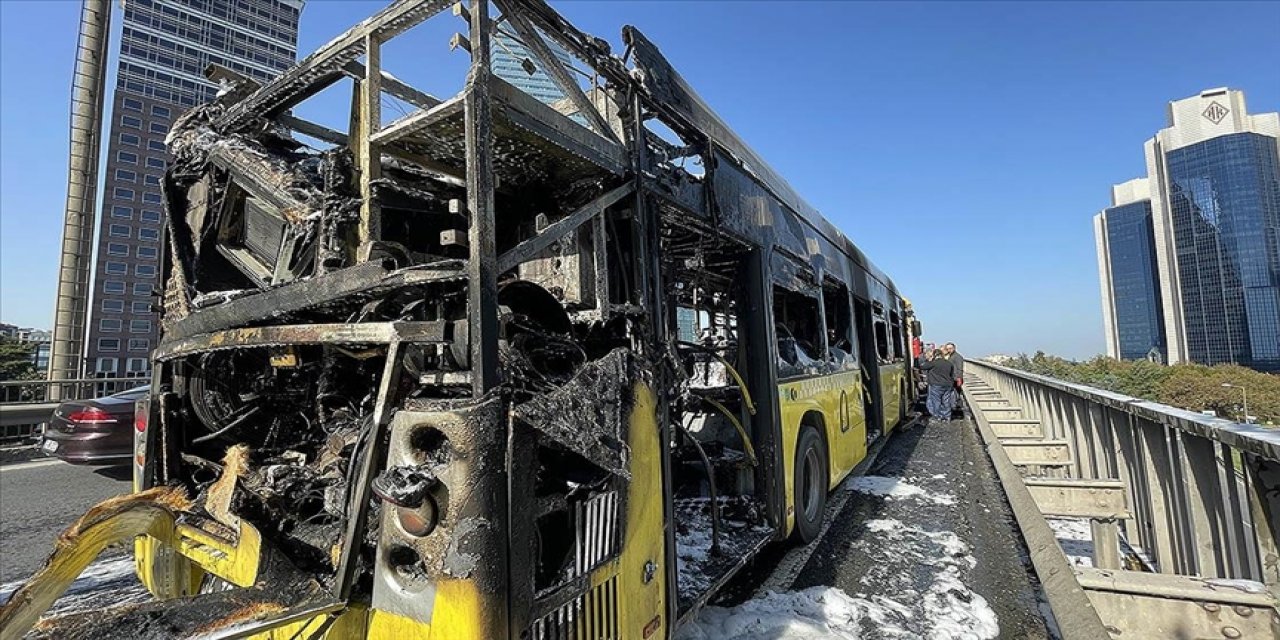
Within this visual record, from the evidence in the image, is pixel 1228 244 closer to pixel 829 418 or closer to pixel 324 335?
pixel 829 418

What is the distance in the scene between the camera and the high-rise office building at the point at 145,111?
114 ft

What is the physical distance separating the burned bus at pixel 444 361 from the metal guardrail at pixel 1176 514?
1.88m

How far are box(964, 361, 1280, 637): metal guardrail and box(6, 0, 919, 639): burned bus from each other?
1.88 meters

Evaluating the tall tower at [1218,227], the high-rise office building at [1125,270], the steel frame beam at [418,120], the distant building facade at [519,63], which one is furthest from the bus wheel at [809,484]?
the high-rise office building at [1125,270]

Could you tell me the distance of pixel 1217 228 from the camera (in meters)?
31.0

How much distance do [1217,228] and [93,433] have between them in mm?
45986

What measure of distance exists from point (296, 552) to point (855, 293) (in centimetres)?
662

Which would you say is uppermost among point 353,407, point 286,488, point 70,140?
point 70,140

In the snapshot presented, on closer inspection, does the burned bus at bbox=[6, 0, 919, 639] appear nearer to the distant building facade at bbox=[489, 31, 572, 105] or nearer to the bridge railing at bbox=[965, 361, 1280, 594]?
the distant building facade at bbox=[489, 31, 572, 105]

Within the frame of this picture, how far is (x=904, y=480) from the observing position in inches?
276

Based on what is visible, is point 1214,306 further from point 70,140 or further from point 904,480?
point 70,140

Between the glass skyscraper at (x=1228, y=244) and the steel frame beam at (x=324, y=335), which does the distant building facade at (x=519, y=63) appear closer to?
the steel frame beam at (x=324, y=335)

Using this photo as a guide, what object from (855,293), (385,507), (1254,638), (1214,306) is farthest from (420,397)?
(1214,306)

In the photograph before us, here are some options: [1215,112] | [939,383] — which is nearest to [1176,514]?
[939,383]
